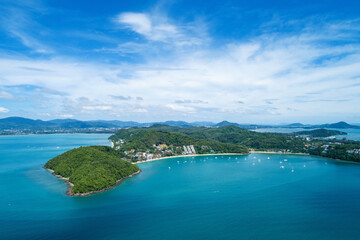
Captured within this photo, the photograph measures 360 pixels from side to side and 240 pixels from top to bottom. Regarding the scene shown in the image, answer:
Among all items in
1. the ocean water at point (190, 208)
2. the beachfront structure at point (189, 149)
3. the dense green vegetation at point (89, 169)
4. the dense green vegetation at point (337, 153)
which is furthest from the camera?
the beachfront structure at point (189, 149)

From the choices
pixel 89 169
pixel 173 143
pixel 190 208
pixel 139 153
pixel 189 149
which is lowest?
pixel 190 208

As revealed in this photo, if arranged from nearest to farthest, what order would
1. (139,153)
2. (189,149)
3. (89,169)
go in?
(89,169)
(139,153)
(189,149)

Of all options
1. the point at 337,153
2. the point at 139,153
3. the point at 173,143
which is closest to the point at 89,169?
the point at 139,153

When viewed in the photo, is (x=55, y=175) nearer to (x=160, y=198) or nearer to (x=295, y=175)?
(x=160, y=198)

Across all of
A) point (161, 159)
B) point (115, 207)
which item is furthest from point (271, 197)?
point (161, 159)

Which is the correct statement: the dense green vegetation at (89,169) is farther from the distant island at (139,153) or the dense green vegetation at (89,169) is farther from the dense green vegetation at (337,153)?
the dense green vegetation at (337,153)

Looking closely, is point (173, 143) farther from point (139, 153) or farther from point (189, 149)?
point (139, 153)

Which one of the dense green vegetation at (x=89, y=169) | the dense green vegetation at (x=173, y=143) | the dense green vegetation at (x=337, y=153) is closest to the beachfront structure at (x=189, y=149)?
the dense green vegetation at (x=173, y=143)

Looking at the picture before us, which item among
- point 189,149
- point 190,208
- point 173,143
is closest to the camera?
point 190,208
